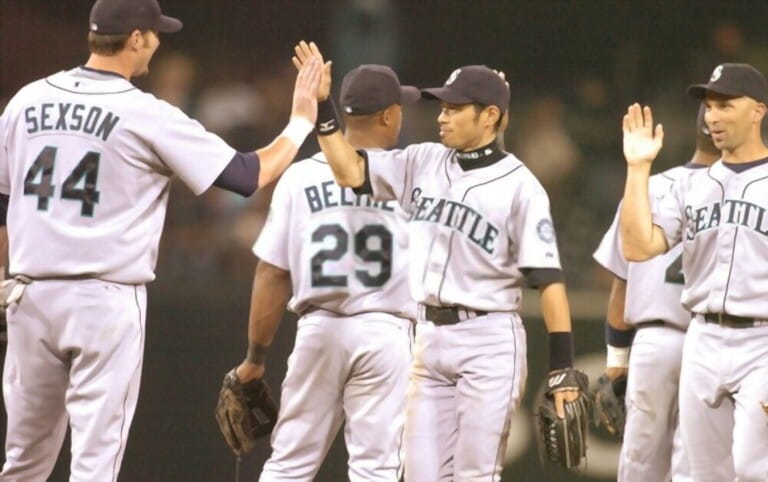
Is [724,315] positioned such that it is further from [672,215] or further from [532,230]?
[532,230]

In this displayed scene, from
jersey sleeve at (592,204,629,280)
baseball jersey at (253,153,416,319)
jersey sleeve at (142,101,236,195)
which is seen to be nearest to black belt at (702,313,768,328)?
jersey sleeve at (592,204,629,280)

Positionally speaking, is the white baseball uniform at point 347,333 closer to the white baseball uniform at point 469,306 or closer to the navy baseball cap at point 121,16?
the white baseball uniform at point 469,306

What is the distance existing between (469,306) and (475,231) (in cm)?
25

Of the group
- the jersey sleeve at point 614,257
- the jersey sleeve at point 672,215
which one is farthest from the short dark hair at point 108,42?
the jersey sleeve at point 614,257

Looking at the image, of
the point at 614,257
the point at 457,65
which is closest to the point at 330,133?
the point at 614,257

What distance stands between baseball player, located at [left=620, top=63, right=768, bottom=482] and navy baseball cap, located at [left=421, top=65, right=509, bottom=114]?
0.47 m

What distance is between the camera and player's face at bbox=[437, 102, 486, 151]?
4867mm

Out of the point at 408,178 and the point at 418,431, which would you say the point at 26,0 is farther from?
the point at 418,431

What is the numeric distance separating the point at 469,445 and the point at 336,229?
2.89 feet

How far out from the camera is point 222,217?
24.2 ft

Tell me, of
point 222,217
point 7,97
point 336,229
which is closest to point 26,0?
point 7,97

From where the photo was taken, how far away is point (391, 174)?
4859mm

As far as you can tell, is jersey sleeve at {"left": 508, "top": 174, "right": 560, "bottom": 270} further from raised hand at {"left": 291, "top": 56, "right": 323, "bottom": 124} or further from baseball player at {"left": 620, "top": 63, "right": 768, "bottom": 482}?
raised hand at {"left": 291, "top": 56, "right": 323, "bottom": 124}

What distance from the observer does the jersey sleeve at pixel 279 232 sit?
5.12 metres
